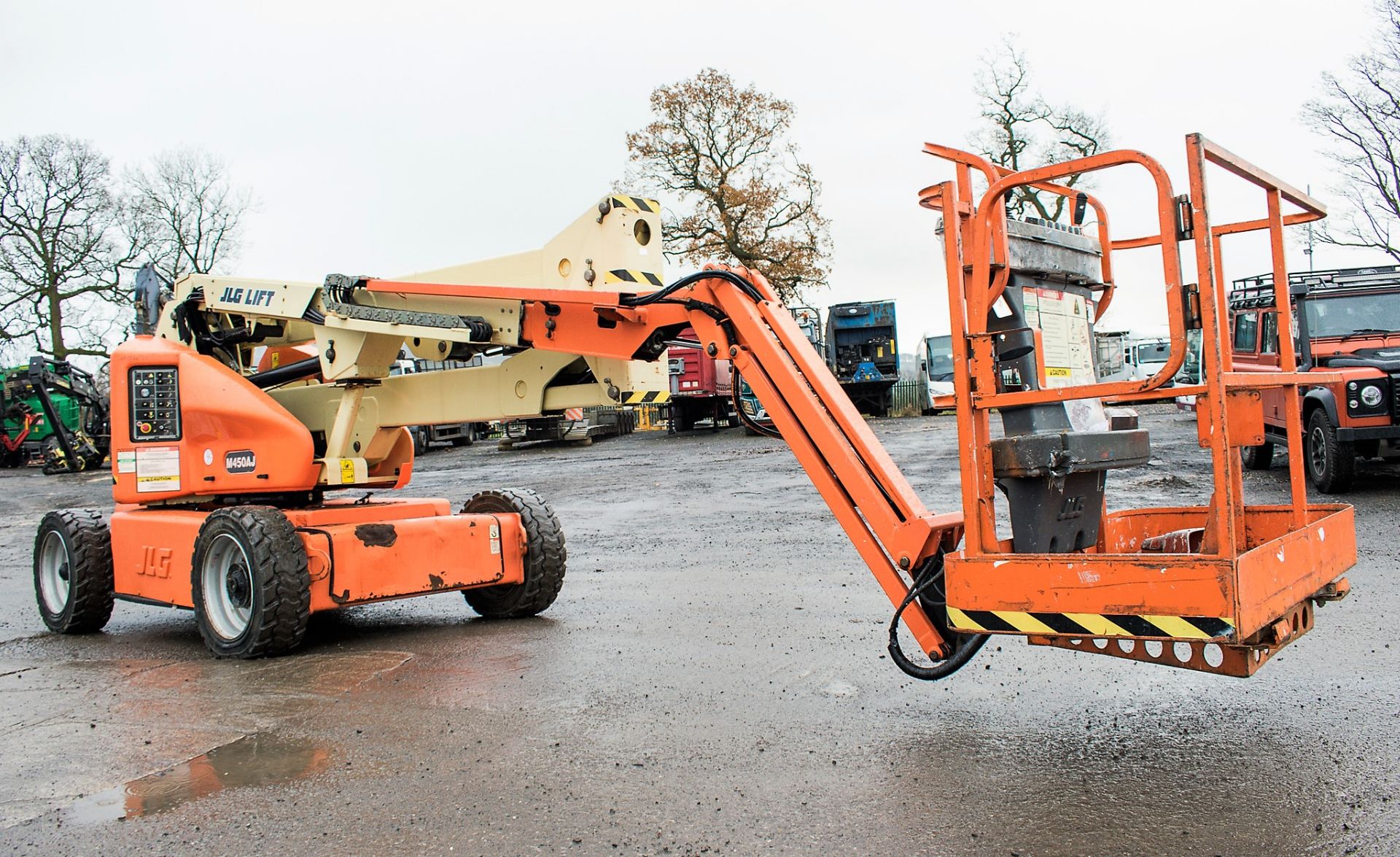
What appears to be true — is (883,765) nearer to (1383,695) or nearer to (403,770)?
(403,770)

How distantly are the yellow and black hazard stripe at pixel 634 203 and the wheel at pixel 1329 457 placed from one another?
9159 millimetres

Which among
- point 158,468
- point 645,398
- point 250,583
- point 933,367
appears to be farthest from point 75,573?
point 933,367

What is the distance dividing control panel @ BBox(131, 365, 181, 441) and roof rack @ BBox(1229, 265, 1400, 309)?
37.5 feet

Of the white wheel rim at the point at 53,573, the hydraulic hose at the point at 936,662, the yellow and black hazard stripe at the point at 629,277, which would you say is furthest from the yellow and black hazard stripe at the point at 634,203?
the white wheel rim at the point at 53,573

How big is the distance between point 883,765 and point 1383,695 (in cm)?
243

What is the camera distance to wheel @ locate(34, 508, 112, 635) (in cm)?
816

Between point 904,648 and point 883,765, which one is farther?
point 904,648

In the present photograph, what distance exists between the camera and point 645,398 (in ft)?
21.1

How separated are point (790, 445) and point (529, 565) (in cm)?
325

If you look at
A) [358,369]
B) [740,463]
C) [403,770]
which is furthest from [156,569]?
[740,463]

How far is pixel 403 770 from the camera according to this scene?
4.74m

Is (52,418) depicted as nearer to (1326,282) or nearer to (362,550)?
(362,550)

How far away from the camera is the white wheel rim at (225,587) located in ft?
23.2

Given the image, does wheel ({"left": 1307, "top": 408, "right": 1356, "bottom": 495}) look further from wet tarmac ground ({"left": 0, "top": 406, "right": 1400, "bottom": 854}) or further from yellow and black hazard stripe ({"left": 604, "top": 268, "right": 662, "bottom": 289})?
yellow and black hazard stripe ({"left": 604, "top": 268, "right": 662, "bottom": 289})
